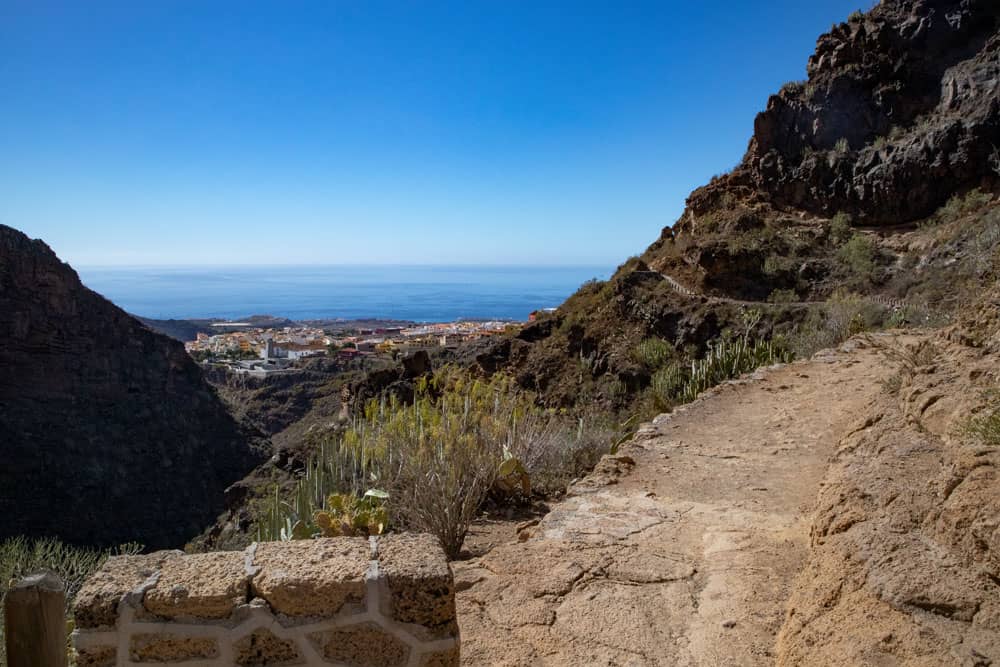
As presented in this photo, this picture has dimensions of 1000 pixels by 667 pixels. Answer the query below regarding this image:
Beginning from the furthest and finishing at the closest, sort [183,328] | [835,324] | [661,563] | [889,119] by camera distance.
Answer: [183,328] < [889,119] < [835,324] < [661,563]

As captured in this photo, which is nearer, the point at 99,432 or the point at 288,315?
the point at 99,432

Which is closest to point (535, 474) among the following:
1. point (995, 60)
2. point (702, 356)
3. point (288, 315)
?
point (702, 356)

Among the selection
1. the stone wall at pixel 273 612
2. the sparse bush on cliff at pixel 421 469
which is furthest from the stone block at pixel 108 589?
the sparse bush on cliff at pixel 421 469

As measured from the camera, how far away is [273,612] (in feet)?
6.63

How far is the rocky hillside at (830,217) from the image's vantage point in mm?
17594

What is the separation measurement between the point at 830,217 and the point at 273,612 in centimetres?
2520

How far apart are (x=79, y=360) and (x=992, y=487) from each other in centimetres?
4274

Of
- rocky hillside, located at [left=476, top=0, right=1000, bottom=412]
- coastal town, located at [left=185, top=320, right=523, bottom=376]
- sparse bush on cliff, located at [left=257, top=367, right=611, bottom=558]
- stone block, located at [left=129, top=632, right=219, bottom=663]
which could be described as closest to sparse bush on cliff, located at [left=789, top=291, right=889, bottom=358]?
rocky hillside, located at [left=476, top=0, right=1000, bottom=412]

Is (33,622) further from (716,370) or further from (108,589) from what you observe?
(716,370)

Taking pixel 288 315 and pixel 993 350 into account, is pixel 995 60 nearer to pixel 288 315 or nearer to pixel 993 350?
pixel 993 350

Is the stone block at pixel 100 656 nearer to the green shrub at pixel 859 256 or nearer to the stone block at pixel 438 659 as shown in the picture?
the stone block at pixel 438 659

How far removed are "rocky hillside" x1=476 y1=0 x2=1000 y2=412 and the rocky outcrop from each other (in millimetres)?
48

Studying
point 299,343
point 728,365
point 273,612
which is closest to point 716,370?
point 728,365

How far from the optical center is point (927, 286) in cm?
1550
